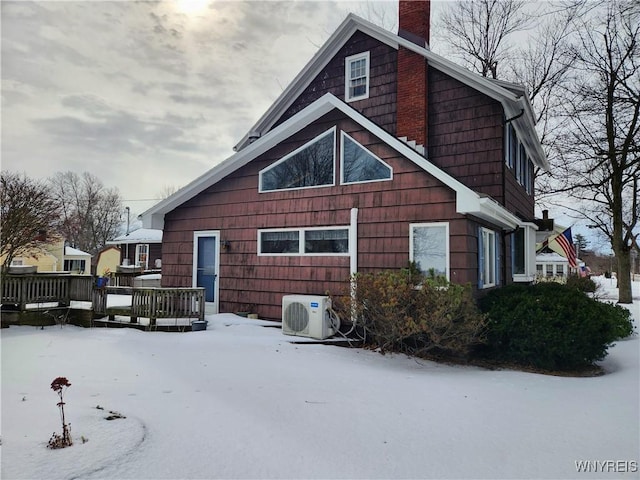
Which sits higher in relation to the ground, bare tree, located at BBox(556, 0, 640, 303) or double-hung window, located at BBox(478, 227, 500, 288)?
bare tree, located at BBox(556, 0, 640, 303)

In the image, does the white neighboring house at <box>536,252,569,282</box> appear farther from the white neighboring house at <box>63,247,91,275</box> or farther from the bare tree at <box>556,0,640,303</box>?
the white neighboring house at <box>63,247,91,275</box>

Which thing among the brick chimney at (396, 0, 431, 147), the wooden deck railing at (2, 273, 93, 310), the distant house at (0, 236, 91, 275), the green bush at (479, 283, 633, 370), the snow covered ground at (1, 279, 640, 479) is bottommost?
the snow covered ground at (1, 279, 640, 479)

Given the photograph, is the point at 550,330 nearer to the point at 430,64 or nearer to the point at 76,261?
the point at 430,64

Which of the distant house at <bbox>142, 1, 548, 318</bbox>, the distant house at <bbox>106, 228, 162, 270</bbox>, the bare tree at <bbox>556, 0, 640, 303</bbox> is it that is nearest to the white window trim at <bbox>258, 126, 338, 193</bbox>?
the distant house at <bbox>142, 1, 548, 318</bbox>

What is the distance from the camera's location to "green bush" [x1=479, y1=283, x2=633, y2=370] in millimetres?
6598

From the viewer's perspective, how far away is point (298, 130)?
920 cm

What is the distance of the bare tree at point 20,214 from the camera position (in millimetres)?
9852

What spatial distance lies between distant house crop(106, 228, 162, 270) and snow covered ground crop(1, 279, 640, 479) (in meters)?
21.0

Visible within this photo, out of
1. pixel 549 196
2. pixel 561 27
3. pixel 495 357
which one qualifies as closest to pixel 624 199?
pixel 549 196

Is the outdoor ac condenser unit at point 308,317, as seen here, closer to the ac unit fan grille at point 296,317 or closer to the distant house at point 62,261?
the ac unit fan grille at point 296,317

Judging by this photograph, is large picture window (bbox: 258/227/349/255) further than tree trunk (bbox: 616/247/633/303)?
No

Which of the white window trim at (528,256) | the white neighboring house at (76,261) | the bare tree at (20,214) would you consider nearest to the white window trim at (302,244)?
the white window trim at (528,256)

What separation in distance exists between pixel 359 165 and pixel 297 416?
18.4ft

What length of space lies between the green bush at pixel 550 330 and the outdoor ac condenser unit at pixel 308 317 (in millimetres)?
2919
